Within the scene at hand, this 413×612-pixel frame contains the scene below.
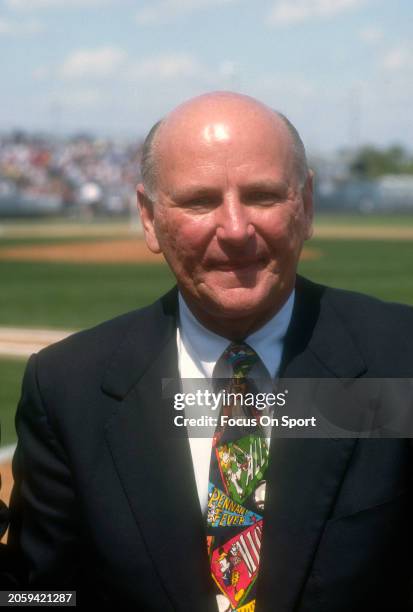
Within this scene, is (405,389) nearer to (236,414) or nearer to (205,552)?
(236,414)

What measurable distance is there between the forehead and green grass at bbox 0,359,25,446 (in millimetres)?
4529

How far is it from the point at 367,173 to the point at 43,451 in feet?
290

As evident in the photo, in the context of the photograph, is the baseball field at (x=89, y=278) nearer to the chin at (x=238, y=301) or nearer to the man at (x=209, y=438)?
the man at (x=209, y=438)

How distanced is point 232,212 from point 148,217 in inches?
11.2

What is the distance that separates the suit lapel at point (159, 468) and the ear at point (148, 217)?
25cm

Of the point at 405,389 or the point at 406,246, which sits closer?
the point at 405,389

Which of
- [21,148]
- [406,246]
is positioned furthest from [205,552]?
[21,148]

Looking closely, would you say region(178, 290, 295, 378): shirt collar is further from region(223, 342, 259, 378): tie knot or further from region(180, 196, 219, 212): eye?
region(180, 196, 219, 212): eye

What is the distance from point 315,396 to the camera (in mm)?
2086

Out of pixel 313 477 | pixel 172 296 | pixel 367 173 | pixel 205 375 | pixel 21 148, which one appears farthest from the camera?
pixel 367 173

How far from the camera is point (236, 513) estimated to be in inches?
79.1

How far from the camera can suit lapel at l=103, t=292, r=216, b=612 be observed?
2002 mm

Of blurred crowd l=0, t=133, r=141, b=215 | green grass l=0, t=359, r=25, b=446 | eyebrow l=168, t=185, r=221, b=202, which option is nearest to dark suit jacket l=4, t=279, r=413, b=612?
eyebrow l=168, t=185, r=221, b=202

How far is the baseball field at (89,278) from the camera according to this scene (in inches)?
392
